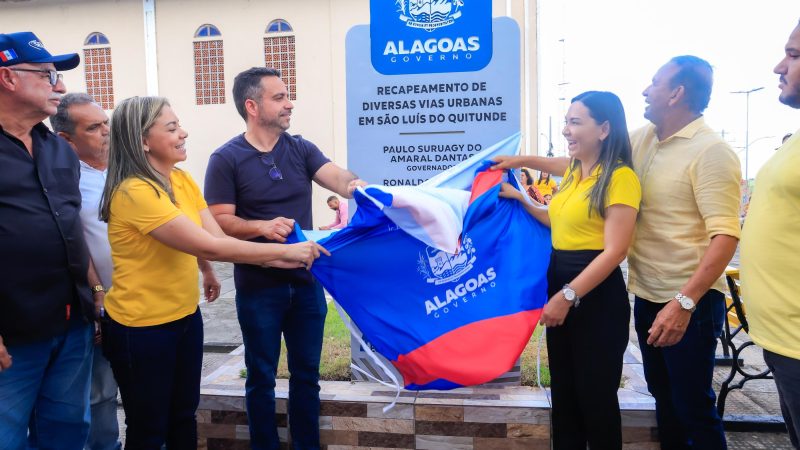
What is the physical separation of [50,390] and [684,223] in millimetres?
2594

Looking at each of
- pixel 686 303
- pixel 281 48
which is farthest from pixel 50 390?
pixel 281 48

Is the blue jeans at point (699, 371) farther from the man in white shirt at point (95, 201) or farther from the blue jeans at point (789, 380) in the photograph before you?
the man in white shirt at point (95, 201)

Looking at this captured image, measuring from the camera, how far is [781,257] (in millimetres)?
1641

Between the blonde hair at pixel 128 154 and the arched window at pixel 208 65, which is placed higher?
the arched window at pixel 208 65

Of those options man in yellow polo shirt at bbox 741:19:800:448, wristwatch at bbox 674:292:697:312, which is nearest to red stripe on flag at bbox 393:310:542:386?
wristwatch at bbox 674:292:697:312

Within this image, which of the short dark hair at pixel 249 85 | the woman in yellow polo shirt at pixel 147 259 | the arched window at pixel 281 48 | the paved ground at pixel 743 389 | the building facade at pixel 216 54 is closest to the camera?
the woman in yellow polo shirt at pixel 147 259

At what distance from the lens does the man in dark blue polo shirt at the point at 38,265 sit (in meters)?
1.89

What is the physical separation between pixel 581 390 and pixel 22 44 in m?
2.52

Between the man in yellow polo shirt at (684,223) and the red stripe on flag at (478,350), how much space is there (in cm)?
58

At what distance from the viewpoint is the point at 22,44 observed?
76.7 inches

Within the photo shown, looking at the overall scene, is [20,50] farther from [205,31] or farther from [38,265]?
[205,31]

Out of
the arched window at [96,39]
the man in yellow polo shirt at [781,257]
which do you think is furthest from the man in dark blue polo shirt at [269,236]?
the arched window at [96,39]

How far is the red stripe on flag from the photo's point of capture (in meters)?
2.66

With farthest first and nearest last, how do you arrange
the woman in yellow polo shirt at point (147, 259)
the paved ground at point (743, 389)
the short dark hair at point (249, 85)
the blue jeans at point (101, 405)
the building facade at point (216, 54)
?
the building facade at point (216, 54)
the paved ground at point (743, 389)
the short dark hair at point (249, 85)
the blue jeans at point (101, 405)
the woman in yellow polo shirt at point (147, 259)
